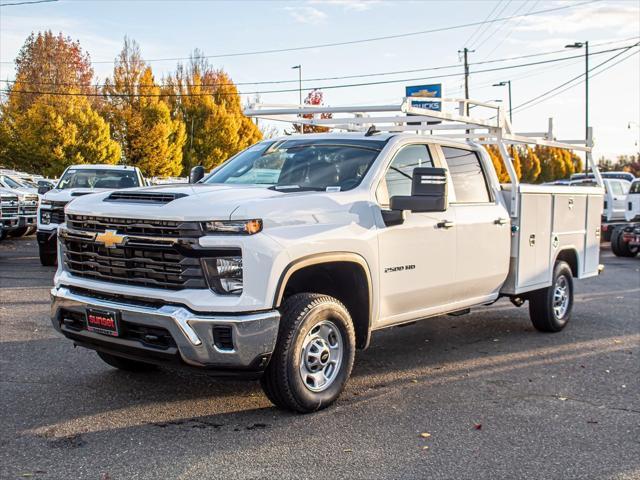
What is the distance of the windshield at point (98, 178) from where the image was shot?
14281mm

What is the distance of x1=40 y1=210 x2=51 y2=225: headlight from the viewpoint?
13.0 metres

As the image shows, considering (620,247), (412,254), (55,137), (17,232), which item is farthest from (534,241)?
(55,137)

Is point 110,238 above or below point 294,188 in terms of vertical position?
below

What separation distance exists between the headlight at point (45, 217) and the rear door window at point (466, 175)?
27.8ft

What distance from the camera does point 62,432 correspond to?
4734 millimetres

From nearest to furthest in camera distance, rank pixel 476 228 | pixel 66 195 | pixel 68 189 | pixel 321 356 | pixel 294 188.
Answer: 1. pixel 321 356
2. pixel 294 188
3. pixel 476 228
4. pixel 66 195
5. pixel 68 189

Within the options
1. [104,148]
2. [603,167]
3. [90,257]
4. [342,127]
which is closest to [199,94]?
[104,148]

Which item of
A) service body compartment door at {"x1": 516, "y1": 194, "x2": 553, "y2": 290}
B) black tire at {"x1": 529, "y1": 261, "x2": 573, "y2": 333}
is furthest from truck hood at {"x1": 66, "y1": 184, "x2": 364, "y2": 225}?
A: black tire at {"x1": 529, "y1": 261, "x2": 573, "y2": 333}

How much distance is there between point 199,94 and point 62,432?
141ft

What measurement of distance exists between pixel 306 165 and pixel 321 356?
1674mm

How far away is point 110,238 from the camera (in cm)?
505

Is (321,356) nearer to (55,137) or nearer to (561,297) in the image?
(561,297)

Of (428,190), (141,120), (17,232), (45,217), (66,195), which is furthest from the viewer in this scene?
(141,120)

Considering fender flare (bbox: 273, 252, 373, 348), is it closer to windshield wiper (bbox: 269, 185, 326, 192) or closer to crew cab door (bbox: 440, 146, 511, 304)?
windshield wiper (bbox: 269, 185, 326, 192)
